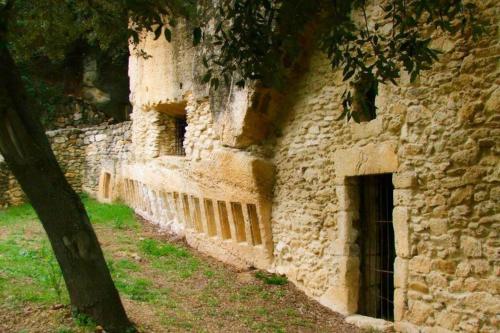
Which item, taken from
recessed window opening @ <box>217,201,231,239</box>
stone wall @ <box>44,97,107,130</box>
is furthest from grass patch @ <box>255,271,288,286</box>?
stone wall @ <box>44,97,107,130</box>

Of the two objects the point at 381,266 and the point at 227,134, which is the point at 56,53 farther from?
the point at 381,266

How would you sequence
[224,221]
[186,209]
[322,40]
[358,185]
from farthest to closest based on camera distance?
[186,209], [224,221], [358,185], [322,40]

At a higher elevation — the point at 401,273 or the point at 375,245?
the point at 375,245

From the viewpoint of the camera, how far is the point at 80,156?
14.6 m

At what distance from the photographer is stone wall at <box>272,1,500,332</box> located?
14.2 ft

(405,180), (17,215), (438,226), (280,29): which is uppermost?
(280,29)

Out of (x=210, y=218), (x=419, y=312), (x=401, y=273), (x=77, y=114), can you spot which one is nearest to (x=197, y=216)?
(x=210, y=218)

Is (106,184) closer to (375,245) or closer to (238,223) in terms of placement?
(238,223)

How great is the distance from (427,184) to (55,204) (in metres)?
3.53

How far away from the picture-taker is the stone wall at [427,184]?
14.2 feet

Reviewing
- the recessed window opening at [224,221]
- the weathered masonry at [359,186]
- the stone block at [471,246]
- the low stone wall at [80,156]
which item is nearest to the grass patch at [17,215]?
the low stone wall at [80,156]

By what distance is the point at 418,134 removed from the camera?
16.1 ft

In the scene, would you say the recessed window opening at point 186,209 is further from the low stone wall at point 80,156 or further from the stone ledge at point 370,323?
the low stone wall at point 80,156

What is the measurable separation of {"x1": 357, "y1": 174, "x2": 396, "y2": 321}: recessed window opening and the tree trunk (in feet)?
9.92
